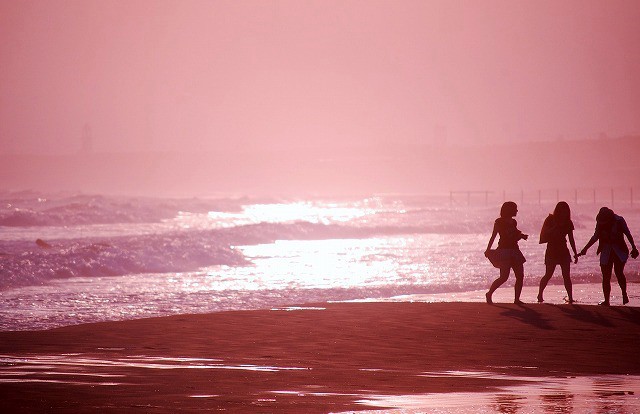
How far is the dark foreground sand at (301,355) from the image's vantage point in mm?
8461

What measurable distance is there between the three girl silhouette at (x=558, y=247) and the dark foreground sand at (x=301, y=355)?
76cm

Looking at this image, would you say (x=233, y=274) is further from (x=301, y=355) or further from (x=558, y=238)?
(x=301, y=355)

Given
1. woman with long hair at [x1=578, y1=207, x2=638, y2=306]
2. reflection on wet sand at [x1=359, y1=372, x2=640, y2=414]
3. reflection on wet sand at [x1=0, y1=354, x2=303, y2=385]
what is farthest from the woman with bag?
reflection on wet sand at [x1=0, y1=354, x2=303, y2=385]

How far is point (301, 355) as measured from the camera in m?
11.2

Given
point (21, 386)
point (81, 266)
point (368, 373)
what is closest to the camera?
point (21, 386)

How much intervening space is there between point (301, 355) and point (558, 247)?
22.2ft

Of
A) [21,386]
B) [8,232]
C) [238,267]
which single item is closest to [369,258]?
[238,267]

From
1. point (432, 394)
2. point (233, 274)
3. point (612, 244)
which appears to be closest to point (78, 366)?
point (432, 394)

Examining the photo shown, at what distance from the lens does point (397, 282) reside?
2117 cm

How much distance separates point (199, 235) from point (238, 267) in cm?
988

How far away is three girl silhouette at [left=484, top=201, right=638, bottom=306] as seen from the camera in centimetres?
1585

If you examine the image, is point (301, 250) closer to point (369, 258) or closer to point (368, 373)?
point (369, 258)

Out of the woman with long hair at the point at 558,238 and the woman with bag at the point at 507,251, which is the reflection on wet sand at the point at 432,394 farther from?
the woman with long hair at the point at 558,238

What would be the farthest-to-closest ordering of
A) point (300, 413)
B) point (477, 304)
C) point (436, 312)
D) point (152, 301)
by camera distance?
point (152, 301) < point (477, 304) < point (436, 312) < point (300, 413)
